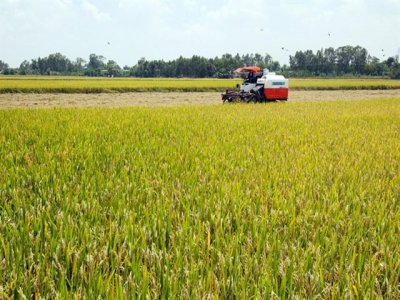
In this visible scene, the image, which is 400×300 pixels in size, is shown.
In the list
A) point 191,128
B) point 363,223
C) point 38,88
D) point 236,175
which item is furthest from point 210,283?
point 38,88

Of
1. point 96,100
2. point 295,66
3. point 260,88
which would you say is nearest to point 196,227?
point 260,88

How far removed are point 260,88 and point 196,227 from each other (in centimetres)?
1647

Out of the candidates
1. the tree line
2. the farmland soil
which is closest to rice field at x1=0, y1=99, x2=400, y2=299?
the farmland soil

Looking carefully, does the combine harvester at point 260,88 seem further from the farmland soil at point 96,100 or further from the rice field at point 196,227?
the rice field at point 196,227

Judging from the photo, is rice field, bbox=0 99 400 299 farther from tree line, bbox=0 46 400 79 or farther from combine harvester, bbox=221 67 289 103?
tree line, bbox=0 46 400 79

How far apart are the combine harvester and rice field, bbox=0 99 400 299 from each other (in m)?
13.1

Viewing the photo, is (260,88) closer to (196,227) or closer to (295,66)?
(196,227)

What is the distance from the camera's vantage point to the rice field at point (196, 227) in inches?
63.7

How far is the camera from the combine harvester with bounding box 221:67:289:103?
18.0 m

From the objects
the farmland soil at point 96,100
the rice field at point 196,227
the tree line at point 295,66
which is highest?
the tree line at point 295,66

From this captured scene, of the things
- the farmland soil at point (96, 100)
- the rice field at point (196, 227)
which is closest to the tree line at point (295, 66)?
the farmland soil at point (96, 100)

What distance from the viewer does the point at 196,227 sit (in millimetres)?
2312

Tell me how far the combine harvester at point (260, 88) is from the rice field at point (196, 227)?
1306 centimetres

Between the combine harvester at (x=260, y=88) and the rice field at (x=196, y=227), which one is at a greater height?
the combine harvester at (x=260, y=88)
